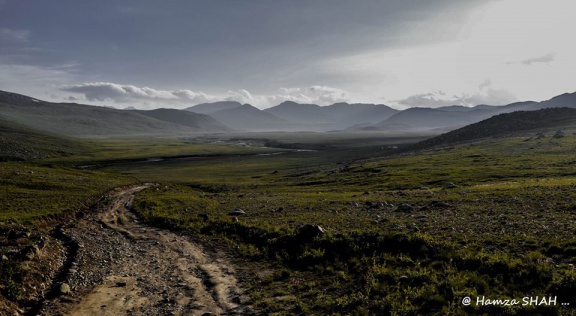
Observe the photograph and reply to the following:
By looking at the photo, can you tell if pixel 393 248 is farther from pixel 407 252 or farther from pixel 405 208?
pixel 405 208

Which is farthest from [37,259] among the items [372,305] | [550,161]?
[550,161]

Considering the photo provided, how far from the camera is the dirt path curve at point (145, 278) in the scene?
17.0 meters

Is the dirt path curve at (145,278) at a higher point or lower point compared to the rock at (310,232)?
lower

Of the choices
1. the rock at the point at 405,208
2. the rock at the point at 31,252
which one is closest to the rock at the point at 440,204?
the rock at the point at 405,208

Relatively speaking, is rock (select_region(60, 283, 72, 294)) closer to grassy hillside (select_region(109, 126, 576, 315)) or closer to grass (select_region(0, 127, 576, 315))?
grass (select_region(0, 127, 576, 315))

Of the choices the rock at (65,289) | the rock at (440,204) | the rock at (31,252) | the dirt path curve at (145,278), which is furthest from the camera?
the rock at (440,204)

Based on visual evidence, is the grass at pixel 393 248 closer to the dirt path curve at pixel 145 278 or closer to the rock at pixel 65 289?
the dirt path curve at pixel 145 278

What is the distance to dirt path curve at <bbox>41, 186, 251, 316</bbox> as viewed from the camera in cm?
1705

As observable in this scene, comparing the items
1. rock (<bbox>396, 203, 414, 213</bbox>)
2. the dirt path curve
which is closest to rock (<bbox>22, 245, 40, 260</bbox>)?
the dirt path curve

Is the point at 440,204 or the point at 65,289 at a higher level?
the point at 440,204

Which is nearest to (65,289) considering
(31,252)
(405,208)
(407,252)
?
(31,252)

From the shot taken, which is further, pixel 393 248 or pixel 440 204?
pixel 440 204

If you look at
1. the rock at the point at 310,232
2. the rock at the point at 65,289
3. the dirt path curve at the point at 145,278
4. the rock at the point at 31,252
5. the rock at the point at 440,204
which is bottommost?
the dirt path curve at the point at 145,278

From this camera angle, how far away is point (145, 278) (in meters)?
20.8
